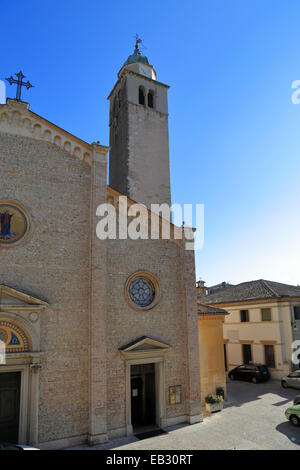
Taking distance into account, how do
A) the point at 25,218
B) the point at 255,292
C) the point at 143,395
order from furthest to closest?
the point at 255,292
the point at 143,395
the point at 25,218

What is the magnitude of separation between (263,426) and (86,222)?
12.3m


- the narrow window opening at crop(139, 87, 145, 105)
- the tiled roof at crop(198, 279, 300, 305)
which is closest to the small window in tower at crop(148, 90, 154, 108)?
the narrow window opening at crop(139, 87, 145, 105)

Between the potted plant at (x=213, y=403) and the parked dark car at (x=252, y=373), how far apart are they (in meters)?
8.23

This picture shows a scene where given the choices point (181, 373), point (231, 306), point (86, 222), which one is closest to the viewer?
point (86, 222)

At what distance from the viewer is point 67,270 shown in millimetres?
13391

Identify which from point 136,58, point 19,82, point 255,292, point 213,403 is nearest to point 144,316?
point 213,403

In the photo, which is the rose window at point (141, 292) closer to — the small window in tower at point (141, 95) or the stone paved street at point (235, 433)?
the stone paved street at point (235, 433)

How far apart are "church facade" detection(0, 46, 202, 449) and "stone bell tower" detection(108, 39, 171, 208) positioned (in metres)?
5.64

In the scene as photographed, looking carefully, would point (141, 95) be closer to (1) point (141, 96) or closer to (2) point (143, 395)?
(1) point (141, 96)

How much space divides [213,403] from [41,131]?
52.6 feet

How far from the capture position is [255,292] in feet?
93.6

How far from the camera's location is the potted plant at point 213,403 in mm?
16734
